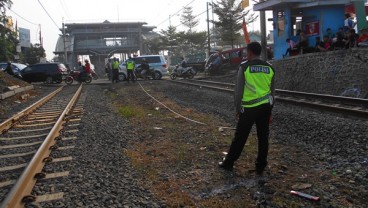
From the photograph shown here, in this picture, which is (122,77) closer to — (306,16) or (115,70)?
(115,70)

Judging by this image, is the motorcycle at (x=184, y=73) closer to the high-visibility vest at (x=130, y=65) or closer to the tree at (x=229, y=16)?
the high-visibility vest at (x=130, y=65)

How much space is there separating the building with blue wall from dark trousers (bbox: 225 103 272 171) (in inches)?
666

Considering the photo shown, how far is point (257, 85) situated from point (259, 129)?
0.61 metres

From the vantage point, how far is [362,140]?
6.76 meters

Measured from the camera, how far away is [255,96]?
16.2ft

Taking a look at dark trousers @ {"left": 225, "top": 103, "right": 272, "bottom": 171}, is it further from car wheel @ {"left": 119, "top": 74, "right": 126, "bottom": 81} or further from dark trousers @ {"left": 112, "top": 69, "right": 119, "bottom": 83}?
car wheel @ {"left": 119, "top": 74, "right": 126, "bottom": 81}

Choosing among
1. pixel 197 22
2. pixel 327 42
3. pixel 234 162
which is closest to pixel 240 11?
pixel 197 22

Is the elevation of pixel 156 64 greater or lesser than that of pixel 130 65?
greater

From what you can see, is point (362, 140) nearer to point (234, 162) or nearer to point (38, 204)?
point (234, 162)

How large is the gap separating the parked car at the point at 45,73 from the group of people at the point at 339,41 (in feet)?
54.9

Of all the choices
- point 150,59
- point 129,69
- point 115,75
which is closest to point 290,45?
point 129,69

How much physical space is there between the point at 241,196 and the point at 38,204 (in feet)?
6.93

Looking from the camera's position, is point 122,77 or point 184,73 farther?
point 122,77

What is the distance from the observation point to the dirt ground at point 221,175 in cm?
414
